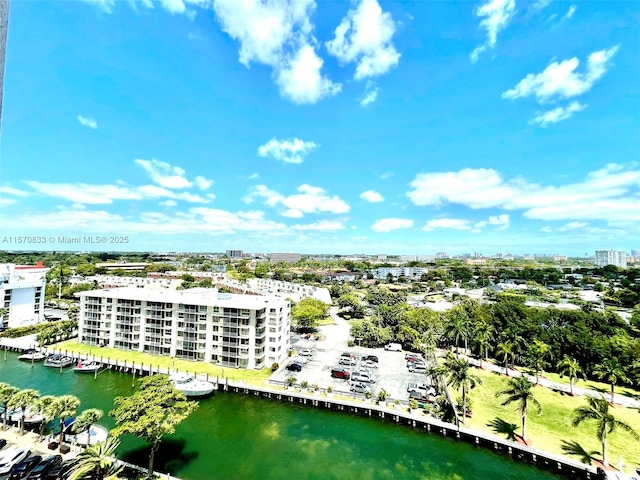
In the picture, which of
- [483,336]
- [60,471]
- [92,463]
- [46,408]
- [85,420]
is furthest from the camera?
[483,336]

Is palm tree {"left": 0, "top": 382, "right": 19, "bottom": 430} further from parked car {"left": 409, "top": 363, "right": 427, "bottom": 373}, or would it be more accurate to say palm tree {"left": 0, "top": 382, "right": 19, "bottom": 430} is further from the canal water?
parked car {"left": 409, "top": 363, "right": 427, "bottom": 373}

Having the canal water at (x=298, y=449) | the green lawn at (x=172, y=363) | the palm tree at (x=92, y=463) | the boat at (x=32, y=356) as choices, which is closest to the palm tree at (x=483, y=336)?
the canal water at (x=298, y=449)

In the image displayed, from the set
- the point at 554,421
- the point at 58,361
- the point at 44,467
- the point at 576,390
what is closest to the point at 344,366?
the point at 554,421

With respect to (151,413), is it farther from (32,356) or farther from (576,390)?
(576,390)

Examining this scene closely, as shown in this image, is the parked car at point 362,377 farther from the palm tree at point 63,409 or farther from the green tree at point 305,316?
the palm tree at point 63,409

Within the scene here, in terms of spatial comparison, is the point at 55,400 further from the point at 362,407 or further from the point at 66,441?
the point at 362,407

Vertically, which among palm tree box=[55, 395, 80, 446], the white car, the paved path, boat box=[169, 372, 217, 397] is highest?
palm tree box=[55, 395, 80, 446]

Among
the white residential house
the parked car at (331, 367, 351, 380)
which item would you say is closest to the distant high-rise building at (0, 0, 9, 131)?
the parked car at (331, 367, 351, 380)
